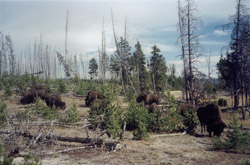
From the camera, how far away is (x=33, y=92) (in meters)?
18.8

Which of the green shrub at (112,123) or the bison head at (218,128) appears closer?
the green shrub at (112,123)

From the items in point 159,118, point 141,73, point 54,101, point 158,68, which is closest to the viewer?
point 159,118

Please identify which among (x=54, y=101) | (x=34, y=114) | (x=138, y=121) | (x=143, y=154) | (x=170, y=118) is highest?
(x=54, y=101)

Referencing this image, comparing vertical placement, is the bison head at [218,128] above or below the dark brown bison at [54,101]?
below

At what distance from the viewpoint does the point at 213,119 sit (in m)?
10.6

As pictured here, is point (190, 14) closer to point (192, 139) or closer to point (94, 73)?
point (192, 139)

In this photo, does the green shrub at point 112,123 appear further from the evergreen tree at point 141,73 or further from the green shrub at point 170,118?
the evergreen tree at point 141,73

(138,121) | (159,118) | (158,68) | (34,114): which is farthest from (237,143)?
(158,68)

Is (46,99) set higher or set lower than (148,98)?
higher

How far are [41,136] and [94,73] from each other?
56654mm

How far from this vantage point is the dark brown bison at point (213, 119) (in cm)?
1024

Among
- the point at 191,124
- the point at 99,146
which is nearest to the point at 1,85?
the point at 99,146

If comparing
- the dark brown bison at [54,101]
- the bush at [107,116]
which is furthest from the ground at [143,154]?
the dark brown bison at [54,101]

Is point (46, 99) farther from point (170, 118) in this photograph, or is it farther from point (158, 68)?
point (158, 68)
